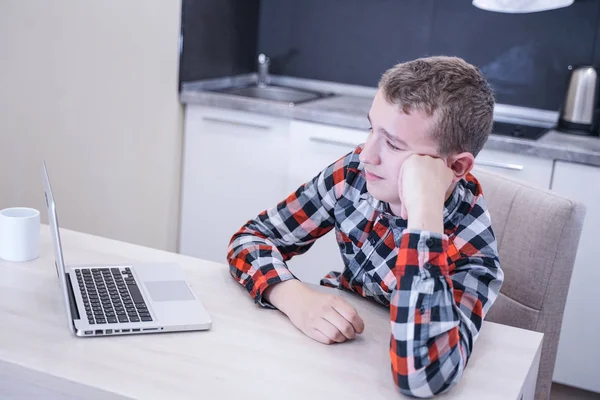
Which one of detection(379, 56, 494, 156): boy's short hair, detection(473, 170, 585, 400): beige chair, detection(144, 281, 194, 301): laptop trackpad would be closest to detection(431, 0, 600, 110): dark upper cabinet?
detection(473, 170, 585, 400): beige chair

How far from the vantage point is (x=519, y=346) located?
1.22m

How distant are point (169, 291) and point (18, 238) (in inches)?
12.2

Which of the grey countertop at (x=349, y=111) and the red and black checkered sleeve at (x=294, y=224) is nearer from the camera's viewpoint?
the red and black checkered sleeve at (x=294, y=224)

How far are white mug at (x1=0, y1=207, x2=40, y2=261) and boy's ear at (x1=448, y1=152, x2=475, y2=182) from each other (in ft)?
2.54

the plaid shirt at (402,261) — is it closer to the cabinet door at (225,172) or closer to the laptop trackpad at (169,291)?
the laptop trackpad at (169,291)

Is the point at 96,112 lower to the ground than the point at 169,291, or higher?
higher

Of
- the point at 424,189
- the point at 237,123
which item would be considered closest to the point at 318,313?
the point at 424,189

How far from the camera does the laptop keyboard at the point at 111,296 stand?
1176mm

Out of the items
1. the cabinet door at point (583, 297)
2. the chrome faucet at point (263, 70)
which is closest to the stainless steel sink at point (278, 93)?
the chrome faucet at point (263, 70)

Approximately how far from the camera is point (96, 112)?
249 cm

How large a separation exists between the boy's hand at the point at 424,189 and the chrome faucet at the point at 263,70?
6.87 ft

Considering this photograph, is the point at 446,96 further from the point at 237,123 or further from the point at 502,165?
the point at 237,123

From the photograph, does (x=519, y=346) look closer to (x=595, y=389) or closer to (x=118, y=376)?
(x=118, y=376)

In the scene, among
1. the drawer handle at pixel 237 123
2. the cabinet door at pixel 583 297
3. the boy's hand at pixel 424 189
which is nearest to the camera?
the boy's hand at pixel 424 189
